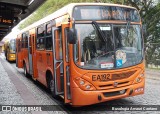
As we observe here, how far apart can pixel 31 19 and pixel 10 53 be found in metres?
11.8

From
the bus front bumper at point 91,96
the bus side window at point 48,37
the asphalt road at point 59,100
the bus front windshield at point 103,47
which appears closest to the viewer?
the bus front bumper at point 91,96

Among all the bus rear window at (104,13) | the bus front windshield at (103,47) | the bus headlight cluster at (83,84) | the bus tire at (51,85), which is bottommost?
the bus tire at (51,85)

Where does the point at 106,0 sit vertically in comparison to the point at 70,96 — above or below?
above

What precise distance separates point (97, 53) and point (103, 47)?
8.7 inches

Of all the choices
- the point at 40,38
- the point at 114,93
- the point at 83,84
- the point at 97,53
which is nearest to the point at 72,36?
the point at 97,53

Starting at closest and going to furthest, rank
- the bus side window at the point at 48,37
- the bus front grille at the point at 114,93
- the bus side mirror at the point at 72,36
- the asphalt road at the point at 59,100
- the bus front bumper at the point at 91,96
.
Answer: the bus side mirror at the point at 72,36, the bus front bumper at the point at 91,96, the bus front grille at the point at 114,93, the asphalt road at the point at 59,100, the bus side window at the point at 48,37

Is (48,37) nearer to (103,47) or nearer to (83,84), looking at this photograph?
(103,47)

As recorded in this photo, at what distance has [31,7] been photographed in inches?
581

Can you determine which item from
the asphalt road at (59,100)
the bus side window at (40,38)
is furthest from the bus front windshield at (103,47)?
the bus side window at (40,38)

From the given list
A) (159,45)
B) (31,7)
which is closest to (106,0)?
(159,45)

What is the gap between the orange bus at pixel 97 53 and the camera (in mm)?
6676

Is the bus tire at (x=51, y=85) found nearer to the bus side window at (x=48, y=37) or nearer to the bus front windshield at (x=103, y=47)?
the bus side window at (x=48, y=37)

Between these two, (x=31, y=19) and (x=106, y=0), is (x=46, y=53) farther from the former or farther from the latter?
(x=31, y=19)

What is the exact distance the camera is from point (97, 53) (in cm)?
680
